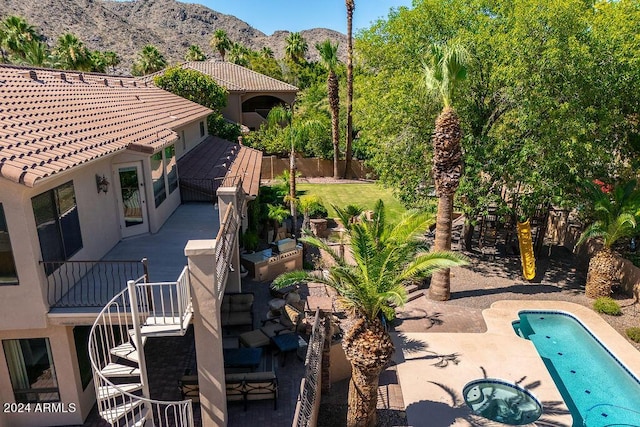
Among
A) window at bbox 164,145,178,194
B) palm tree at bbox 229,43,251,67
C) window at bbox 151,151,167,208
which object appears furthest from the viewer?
palm tree at bbox 229,43,251,67

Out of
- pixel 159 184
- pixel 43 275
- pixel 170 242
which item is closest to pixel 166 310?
pixel 43 275

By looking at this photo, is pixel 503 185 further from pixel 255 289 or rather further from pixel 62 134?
pixel 62 134

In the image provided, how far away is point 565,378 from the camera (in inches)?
543

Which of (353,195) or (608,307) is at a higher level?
(353,195)

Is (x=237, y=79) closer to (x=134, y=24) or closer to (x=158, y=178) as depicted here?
(x=158, y=178)

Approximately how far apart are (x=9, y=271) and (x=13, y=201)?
154 cm

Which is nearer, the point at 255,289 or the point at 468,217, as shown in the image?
the point at 255,289

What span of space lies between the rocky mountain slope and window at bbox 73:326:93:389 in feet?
375

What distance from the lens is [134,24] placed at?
451 feet

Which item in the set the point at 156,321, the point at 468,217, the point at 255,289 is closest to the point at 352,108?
the point at 468,217

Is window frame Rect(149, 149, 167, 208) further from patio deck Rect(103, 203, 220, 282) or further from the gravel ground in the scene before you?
the gravel ground

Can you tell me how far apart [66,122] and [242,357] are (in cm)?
829

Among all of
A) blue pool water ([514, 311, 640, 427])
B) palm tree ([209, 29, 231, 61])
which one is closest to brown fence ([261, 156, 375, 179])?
blue pool water ([514, 311, 640, 427])

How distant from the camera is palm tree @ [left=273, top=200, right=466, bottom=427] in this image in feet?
32.6
